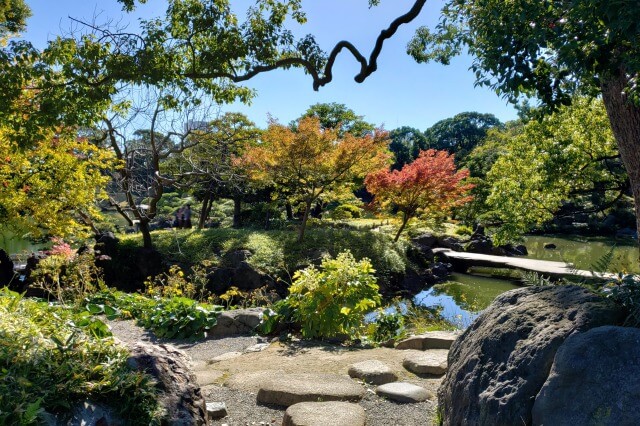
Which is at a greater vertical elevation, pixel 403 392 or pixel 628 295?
pixel 628 295

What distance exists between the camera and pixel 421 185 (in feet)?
51.2

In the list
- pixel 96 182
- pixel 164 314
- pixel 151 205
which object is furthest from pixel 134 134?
pixel 164 314

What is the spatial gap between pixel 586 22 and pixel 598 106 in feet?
27.4

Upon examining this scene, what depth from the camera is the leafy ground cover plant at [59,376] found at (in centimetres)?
220

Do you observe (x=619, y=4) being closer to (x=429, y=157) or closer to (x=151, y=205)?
(x=151, y=205)

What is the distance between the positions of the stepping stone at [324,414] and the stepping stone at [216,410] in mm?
487

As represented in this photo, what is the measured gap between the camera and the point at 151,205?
12945 millimetres

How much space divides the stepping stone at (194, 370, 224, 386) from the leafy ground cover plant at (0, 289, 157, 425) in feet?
4.93

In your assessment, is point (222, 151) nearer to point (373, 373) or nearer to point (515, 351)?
point (373, 373)

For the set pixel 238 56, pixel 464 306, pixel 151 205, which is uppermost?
pixel 238 56

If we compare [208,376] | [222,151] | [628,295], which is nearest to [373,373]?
[208,376]

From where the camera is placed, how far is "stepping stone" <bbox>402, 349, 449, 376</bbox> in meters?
4.15

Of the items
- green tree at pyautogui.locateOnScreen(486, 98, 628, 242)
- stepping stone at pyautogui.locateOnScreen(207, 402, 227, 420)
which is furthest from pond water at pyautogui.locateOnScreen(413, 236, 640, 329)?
stepping stone at pyautogui.locateOnScreen(207, 402, 227, 420)

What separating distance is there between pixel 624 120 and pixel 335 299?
10.9ft
